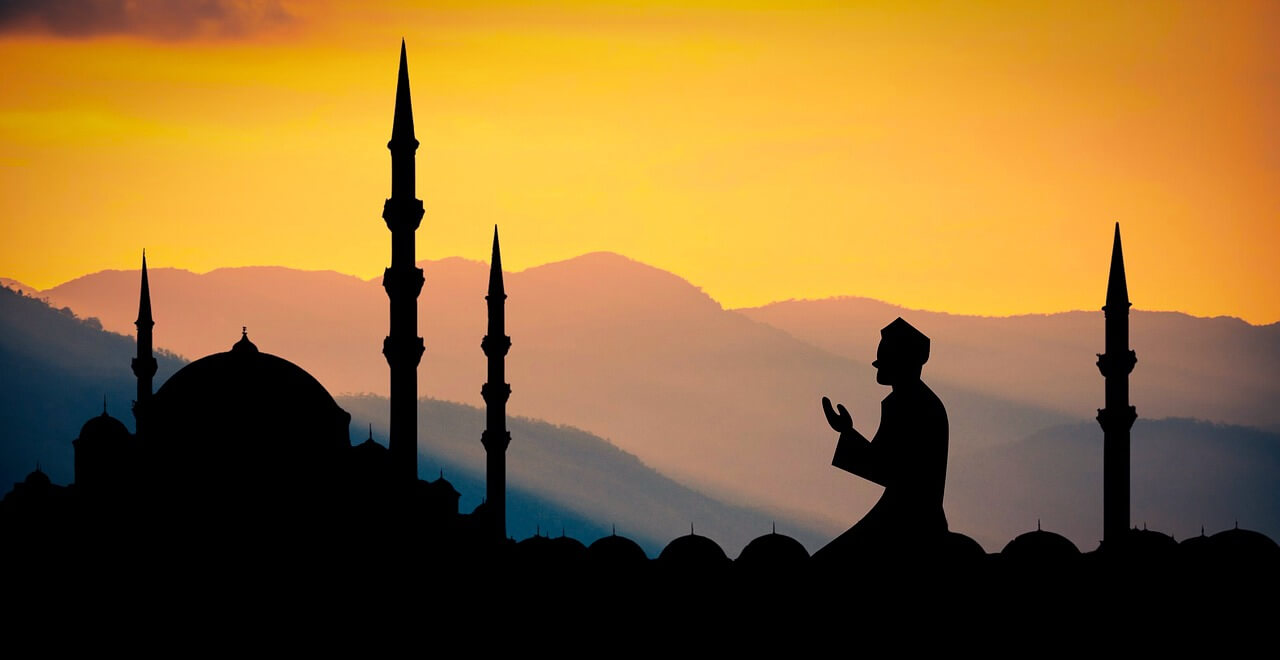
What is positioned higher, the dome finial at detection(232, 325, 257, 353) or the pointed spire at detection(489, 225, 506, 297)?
the pointed spire at detection(489, 225, 506, 297)

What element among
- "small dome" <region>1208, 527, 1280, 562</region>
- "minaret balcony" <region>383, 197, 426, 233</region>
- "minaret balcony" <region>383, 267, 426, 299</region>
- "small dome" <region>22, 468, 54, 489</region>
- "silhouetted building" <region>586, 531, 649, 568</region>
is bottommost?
"silhouetted building" <region>586, 531, 649, 568</region>

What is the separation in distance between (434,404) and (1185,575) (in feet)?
537

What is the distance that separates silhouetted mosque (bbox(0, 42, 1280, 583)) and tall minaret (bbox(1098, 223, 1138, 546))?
45 mm

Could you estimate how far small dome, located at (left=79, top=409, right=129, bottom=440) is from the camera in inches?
1193

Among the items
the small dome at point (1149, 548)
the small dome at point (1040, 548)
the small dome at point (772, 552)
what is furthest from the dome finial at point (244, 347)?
the small dome at point (1149, 548)

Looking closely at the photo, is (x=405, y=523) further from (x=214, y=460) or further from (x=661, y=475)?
(x=661, y=475)

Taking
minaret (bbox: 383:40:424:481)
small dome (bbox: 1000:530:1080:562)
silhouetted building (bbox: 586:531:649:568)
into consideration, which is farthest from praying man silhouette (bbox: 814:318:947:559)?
minaret (bbox: 383:40:424:481)

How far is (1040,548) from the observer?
19.8 meters

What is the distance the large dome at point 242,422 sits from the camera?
878 inches

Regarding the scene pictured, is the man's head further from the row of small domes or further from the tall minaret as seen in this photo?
the tall minaret

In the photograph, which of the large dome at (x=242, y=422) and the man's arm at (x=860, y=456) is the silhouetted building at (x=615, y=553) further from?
the man's arm at (x=860, y=456)

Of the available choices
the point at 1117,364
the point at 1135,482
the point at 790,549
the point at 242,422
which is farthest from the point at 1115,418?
the point at 1135,482

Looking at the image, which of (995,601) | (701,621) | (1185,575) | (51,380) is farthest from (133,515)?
(51,380)

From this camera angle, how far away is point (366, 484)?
22.7 m
